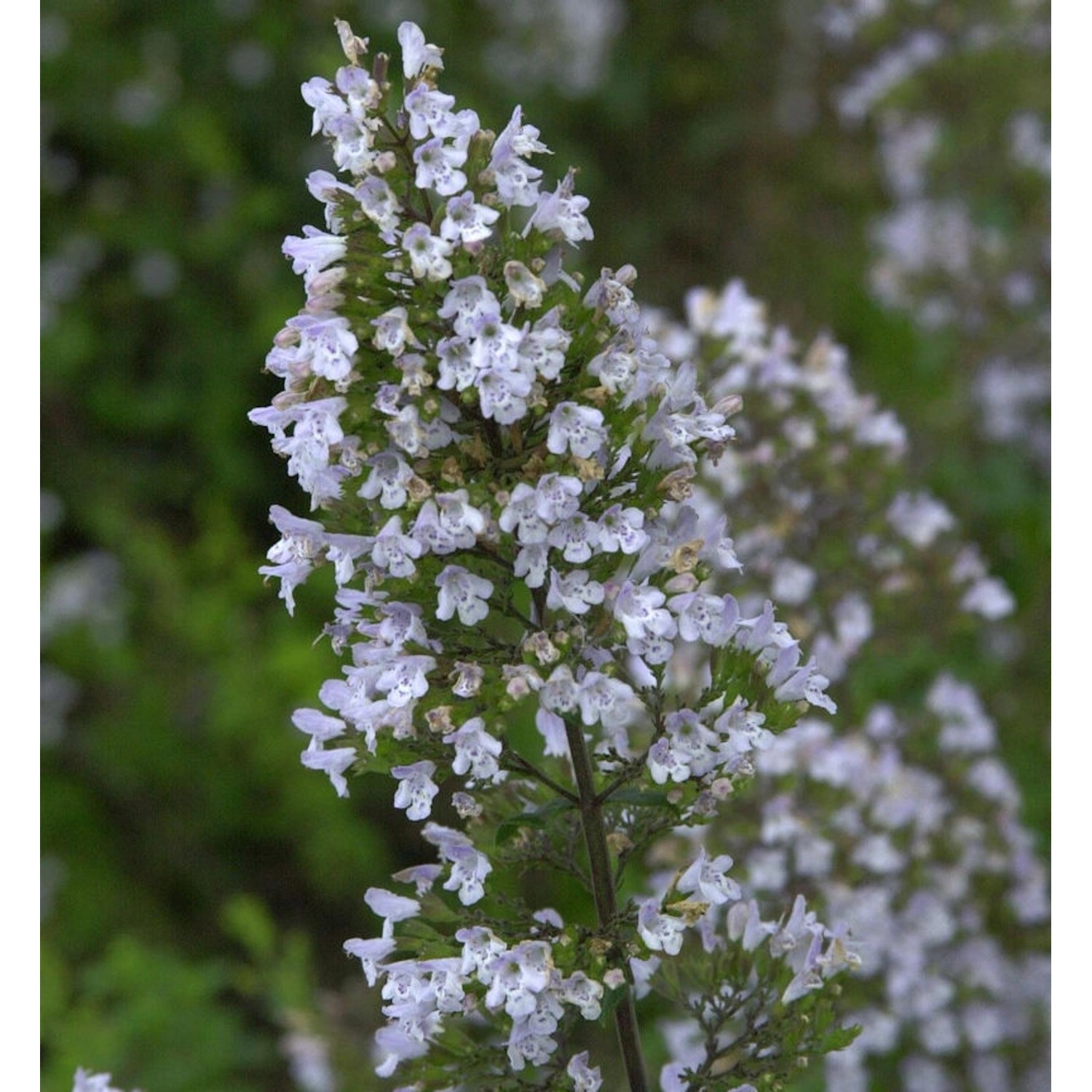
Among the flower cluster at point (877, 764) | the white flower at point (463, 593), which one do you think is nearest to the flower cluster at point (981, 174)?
the flower cluster at point (877, 764)

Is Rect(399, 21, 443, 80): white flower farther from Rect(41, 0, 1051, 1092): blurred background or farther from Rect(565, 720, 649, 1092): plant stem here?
Rect(41, 0, 1051, 1092): blurred background

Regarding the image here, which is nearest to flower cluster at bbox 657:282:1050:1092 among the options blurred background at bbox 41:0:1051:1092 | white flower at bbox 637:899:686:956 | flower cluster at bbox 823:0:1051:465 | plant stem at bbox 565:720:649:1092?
blurred background at bbox 41:0:1051:1092

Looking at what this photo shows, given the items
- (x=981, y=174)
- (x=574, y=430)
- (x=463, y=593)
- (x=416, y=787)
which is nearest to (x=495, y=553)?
(x=463, y=593)

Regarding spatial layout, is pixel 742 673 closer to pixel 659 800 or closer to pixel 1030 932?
pixel 659 800

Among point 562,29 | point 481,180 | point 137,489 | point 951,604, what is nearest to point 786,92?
point 562,29

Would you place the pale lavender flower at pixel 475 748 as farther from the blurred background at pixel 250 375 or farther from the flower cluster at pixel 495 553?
the blurred background at pixel 250 375

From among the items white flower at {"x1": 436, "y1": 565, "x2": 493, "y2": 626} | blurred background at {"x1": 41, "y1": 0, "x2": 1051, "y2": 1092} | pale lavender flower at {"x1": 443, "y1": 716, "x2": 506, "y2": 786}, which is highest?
blurred background at {"x1": 41, "y1": 0, "x2": 1051, "y2": 1092}

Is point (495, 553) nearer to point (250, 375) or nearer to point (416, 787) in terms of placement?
point (416, 787)
